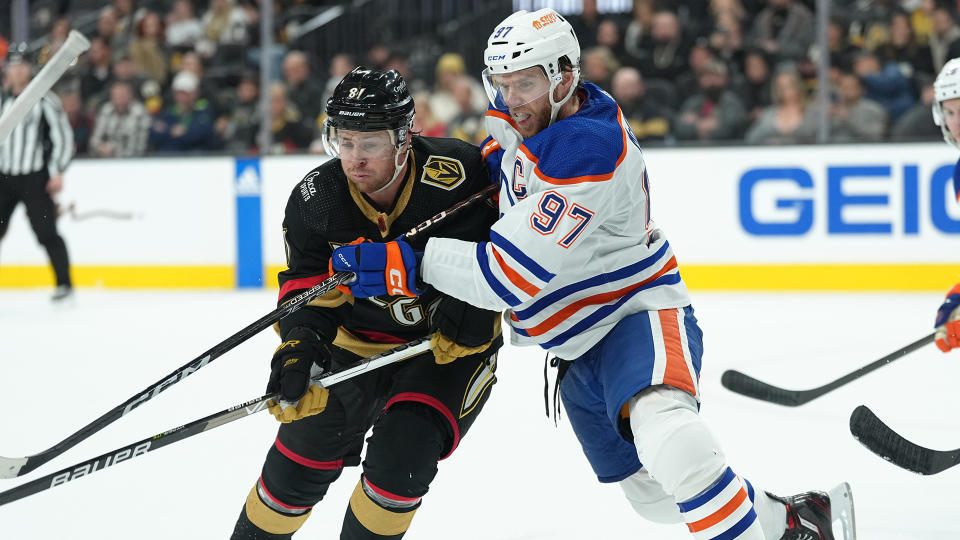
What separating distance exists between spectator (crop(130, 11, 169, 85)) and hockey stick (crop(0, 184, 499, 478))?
636cm

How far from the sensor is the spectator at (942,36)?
6509 mm

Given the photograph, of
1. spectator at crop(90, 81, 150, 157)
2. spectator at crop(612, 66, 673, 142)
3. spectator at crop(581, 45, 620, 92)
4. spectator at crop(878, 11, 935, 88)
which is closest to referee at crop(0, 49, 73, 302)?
spectator at crop(90, 81, 150, 157)

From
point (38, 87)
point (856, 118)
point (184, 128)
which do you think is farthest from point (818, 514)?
point (184, 128)

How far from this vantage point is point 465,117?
7.25m

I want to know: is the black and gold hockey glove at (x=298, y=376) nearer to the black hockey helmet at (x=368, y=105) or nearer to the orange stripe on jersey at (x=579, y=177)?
the black hockey helmet at (x=368, y=105)

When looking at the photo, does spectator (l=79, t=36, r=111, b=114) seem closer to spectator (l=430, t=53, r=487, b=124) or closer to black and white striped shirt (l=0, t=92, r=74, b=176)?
black and white striped shirt (l=0, t=92, r=74, b=176)

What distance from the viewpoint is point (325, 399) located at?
7.07 ft

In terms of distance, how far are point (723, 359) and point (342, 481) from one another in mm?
2008

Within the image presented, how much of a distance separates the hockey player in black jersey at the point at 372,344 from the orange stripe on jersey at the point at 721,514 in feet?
1.83

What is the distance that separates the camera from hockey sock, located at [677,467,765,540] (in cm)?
188

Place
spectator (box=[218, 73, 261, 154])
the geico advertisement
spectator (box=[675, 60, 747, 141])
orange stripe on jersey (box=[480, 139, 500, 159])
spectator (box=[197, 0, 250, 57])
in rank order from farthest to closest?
spectator (box=[197, 0, 250, 57])
spectator (box=[218, 73, 261, 154])
spectator (box=[675, 60, 747, 141])
the geico advertisement
orange stripe on jersey (box=[480, 139, 500, 159])

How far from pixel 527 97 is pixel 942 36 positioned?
534 cm

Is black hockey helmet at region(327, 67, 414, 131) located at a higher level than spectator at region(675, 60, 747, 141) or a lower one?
higher

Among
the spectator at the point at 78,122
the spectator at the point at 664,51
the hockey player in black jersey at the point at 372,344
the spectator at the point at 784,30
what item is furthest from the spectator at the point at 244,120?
the hockey player in black jersey at the point at 372,344
